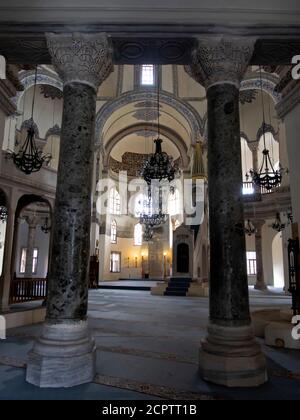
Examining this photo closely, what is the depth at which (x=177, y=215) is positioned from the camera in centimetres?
2298

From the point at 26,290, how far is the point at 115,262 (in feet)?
49.4

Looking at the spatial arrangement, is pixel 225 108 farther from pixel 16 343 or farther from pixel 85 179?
pixel 16 343

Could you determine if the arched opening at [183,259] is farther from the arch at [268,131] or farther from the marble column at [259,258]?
the arch at [268,131]

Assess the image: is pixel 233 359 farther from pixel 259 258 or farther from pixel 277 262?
pixel 277 262

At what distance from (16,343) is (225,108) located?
4192 millimetres

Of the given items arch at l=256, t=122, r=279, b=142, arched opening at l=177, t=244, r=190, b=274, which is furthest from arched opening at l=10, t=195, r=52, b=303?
arch at l=256, t=122, r=279, b=142

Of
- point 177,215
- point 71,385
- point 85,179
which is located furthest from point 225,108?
point 177,215

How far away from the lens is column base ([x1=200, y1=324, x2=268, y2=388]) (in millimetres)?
2829

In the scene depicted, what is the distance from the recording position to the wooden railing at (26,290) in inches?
300

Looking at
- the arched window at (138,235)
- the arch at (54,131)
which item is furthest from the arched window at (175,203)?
the arch at (54,131)

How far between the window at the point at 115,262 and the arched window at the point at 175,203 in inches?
205

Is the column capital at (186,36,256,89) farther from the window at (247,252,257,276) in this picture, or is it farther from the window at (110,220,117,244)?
the window at (110,220,117,244)

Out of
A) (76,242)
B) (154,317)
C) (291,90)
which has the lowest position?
(154,317)

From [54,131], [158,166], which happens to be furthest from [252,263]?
[54,131]
